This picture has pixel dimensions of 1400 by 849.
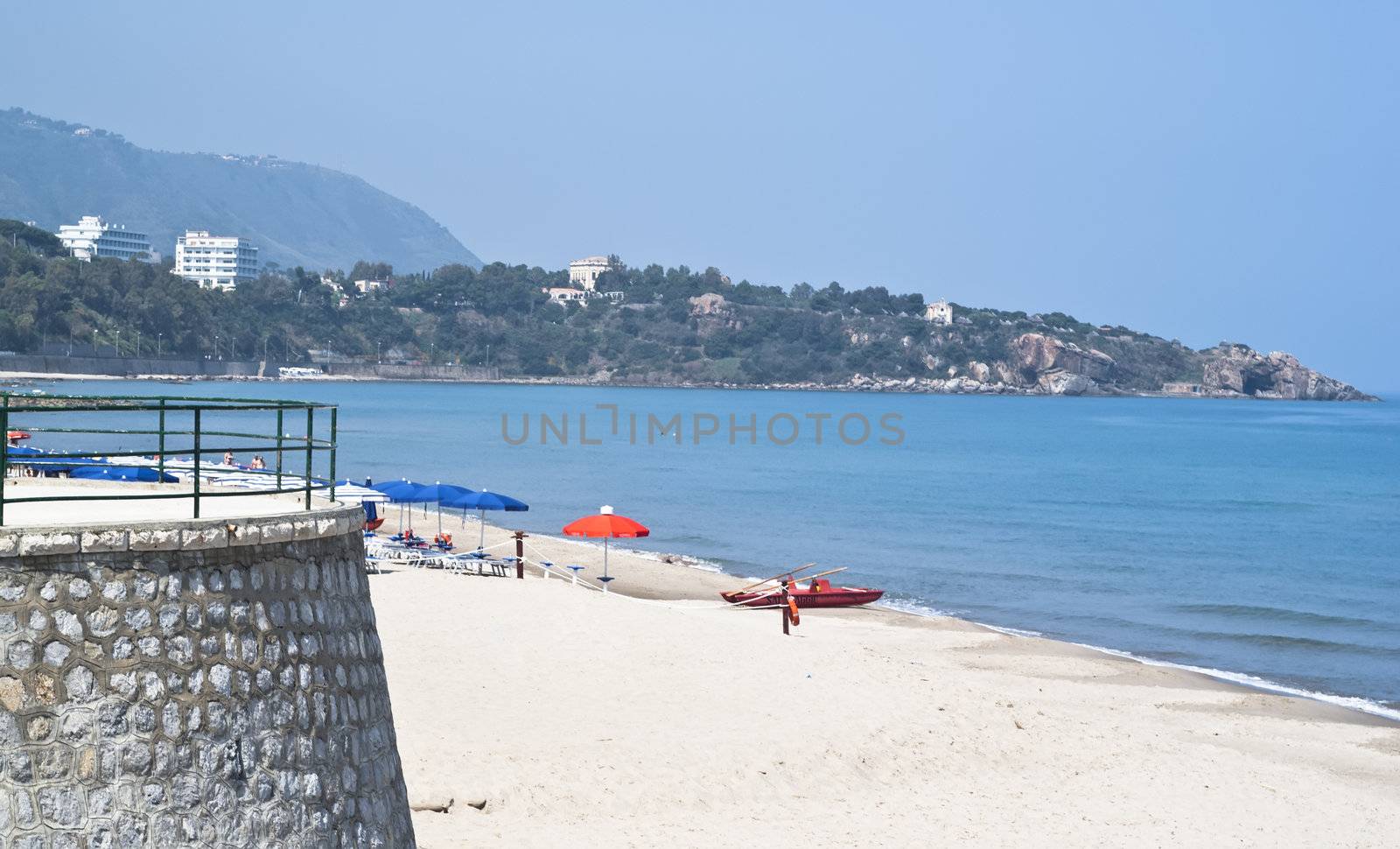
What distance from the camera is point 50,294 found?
145750 millimetres

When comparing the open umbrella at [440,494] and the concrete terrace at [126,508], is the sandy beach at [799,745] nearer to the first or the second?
the concrete terrace at [126,508]

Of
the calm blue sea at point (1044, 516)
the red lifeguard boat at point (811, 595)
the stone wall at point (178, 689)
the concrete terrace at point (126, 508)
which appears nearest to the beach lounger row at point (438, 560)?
the red lifeguard boat at point (811, 595)

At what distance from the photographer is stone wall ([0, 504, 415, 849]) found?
18.2 ft

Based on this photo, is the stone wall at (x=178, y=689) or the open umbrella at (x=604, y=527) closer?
the stone wall at (x=178, y=689)

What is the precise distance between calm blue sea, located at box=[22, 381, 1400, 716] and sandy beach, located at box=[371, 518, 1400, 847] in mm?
6485

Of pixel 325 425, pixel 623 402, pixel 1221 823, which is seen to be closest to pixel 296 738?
pixel 1221 823

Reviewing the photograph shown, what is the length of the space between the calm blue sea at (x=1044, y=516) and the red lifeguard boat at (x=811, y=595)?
192 centimetres

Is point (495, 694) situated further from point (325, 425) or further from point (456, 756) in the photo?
point (325, 425)

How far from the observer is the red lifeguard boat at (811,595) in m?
26.4

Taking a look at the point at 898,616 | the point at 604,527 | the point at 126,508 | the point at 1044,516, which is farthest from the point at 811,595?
the point at 1044,516

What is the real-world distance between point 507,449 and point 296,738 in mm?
75874

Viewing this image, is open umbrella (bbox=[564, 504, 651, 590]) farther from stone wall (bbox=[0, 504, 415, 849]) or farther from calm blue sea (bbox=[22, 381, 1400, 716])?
stone wall (bbox=[0, 504, 415, 849])

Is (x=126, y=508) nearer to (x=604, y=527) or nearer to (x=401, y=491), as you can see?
(x=604, y=527)

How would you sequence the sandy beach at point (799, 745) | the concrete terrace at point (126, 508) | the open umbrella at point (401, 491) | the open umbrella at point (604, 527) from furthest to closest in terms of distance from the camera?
1. the open umbrella at point (401, 491)
2. the open umbrella at point (604, 527)
3. the sandy beach at point (799, 745)
4. the concrete terrace at point (126, 508)
